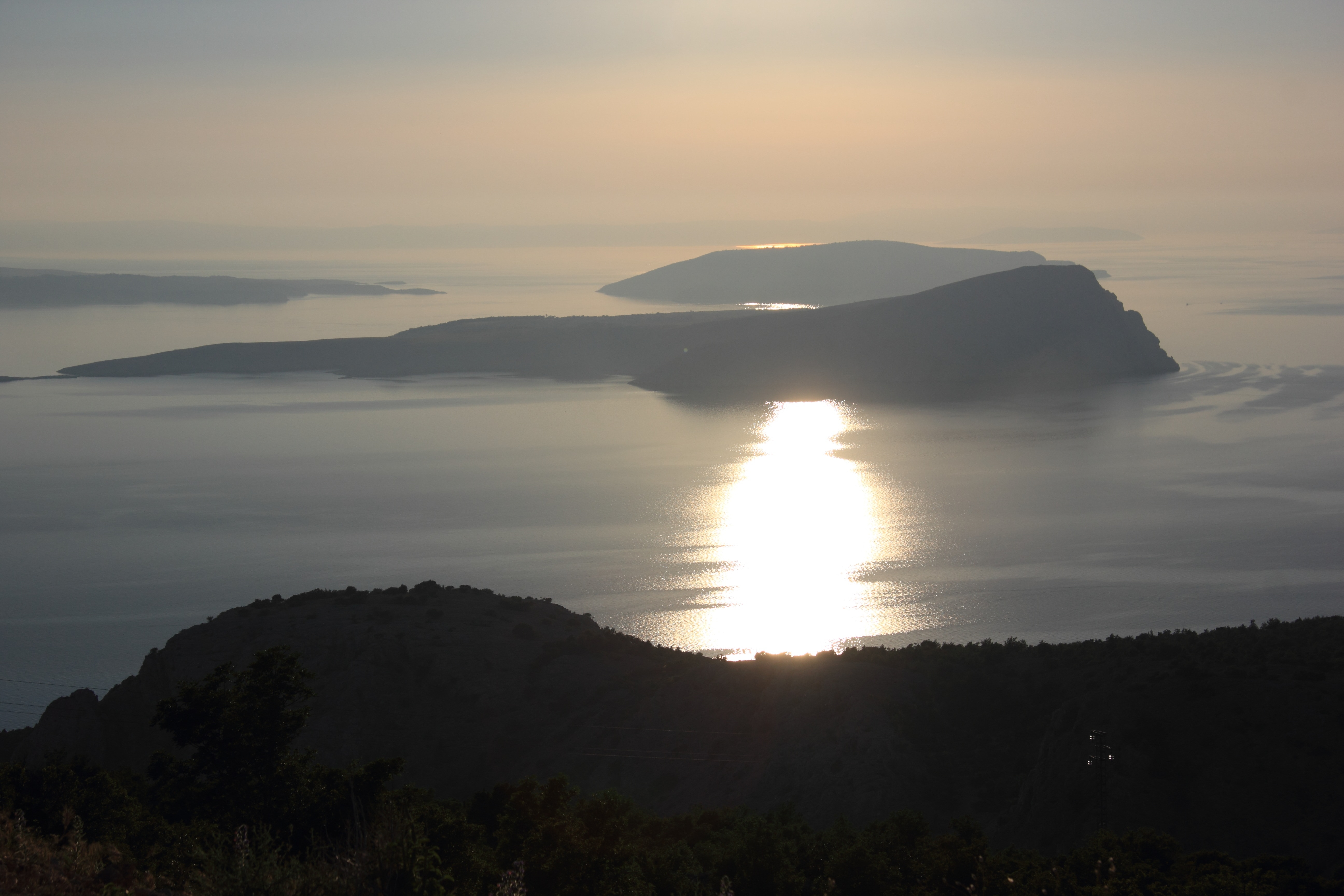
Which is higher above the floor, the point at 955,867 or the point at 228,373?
the point at 228,373

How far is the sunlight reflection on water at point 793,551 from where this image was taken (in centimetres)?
3228

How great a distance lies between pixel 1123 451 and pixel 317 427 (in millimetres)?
52211

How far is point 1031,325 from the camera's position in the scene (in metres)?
101

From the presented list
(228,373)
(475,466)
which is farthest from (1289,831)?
(228,373)

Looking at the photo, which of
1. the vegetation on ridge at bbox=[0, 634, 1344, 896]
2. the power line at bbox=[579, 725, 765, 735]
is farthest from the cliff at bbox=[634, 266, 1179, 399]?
the vegetation on ridge at bbox=[0, 634, 1344, 896]

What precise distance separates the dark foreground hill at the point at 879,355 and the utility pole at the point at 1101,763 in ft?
244

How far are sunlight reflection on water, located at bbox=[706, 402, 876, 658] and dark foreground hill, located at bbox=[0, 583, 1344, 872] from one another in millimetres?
8480

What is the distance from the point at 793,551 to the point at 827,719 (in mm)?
23064

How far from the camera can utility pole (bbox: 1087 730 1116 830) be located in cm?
1488

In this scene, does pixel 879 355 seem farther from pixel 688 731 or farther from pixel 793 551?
pixel 688 731

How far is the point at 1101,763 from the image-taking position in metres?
15.0

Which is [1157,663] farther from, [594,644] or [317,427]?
[317,427]

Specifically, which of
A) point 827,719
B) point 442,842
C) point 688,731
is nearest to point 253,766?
point 442,842

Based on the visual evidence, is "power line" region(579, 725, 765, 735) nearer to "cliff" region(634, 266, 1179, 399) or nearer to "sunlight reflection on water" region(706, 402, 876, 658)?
"sunlight reflection on water" region(706, 402, 876, 658)
